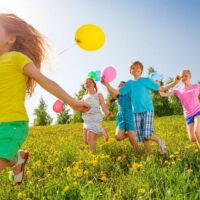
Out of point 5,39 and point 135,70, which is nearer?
point 5,39

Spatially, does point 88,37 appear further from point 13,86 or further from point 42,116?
point 42,116

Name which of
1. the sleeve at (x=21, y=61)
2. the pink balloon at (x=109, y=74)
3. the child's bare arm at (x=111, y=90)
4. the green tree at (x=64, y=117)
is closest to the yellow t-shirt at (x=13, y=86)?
the sleeve at (x=21, y=61)

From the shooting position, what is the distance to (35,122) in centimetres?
5306

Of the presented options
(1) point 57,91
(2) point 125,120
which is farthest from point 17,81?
(2) point 125,120

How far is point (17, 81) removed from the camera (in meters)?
3.47

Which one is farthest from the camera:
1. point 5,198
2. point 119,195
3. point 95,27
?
point 95,27

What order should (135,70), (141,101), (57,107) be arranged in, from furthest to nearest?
(57,107)
(135,70)
(141,101)

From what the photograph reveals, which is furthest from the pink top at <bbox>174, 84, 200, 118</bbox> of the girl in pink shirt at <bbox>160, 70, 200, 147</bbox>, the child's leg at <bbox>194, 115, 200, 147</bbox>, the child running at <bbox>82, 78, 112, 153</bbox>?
the child running at <bbox>82, 78, 112, 153</bbox>

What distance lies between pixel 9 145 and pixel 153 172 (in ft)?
4.87

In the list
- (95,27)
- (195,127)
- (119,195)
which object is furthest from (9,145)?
(195,127)

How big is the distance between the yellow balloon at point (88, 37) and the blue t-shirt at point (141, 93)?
2.04m

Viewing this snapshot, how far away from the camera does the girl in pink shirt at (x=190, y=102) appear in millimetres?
6699

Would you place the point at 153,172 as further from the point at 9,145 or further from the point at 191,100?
the point at 191,100

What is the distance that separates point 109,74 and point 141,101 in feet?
2.73
